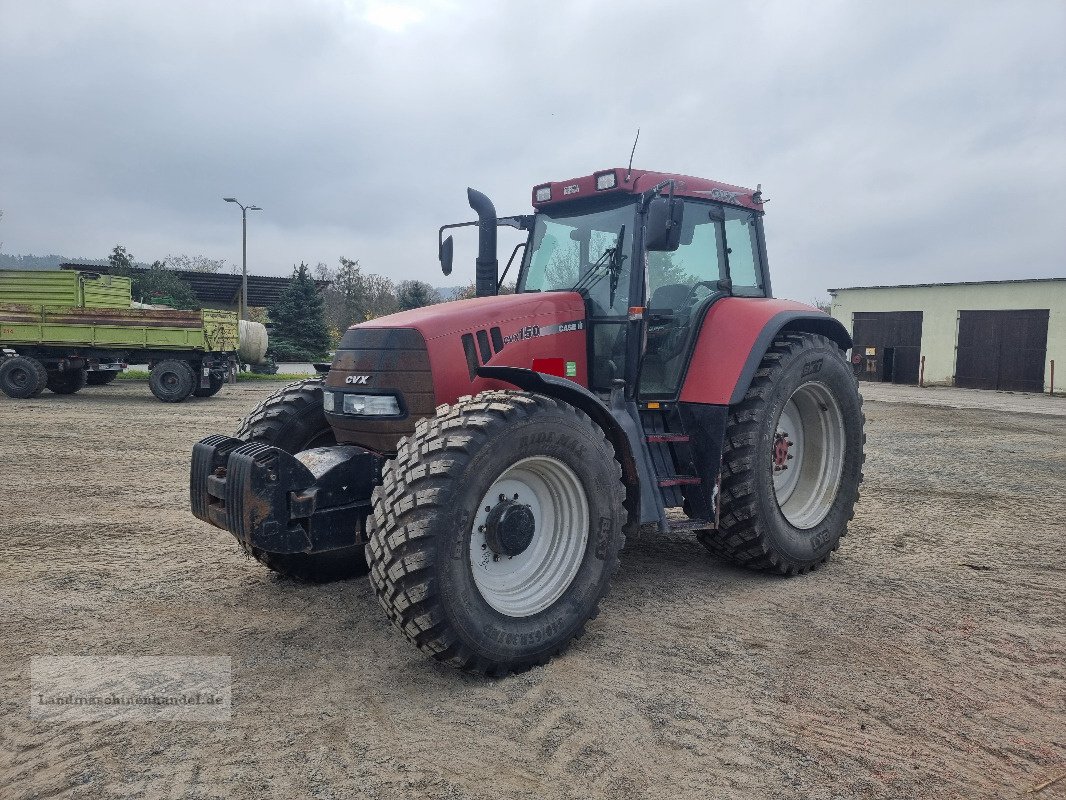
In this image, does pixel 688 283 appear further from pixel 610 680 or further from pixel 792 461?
pixel 610 680

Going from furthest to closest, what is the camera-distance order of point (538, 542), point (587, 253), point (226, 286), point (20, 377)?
point (226, 286)
point (20, 377)
point (587, 253)
point (538, 542)

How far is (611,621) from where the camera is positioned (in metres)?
3.95

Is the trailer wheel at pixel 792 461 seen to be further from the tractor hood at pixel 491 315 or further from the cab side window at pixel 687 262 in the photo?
the tractor hood at pixel 491 315

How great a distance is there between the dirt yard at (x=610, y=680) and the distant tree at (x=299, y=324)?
26257 millimetres

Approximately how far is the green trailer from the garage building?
2022cm

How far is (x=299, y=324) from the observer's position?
3152cm

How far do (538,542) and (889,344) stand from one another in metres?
29.4

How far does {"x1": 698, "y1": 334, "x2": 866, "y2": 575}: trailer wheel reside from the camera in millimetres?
4457

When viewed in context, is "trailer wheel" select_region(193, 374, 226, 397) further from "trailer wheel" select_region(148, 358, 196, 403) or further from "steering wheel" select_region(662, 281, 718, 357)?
"steering wheel" select_region(662, 281, 718, 357)

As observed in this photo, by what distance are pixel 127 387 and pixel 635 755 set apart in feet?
65.9

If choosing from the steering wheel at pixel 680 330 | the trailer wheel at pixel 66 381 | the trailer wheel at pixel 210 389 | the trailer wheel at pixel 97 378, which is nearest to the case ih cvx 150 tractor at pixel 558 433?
the steering wheel at pixel 680 330

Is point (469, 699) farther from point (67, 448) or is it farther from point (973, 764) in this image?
point (67, 448)

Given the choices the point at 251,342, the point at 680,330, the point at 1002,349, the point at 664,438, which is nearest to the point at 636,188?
the point at 680,330

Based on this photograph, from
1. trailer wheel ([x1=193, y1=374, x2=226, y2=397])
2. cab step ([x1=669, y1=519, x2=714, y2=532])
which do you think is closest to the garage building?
trailer wheel ([x1=193, y1=374, x2=226, y2=397])
